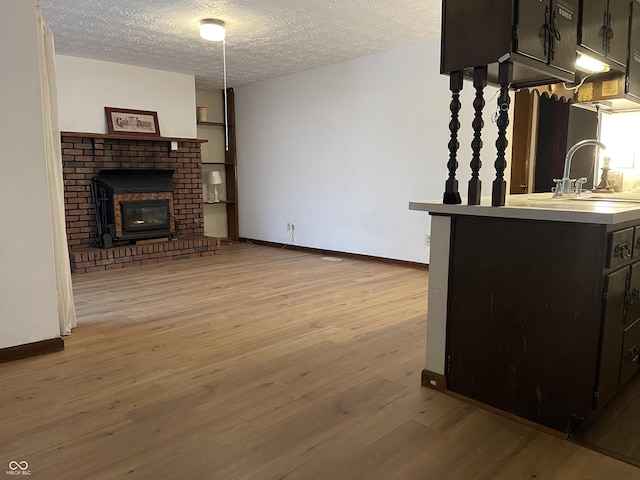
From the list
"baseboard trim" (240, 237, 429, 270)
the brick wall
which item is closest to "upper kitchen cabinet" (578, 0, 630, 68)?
"baseboard trim" (240, 237, 429, 270)

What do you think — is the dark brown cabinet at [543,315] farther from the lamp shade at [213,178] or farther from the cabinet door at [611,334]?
the lamp shade at [213,178]

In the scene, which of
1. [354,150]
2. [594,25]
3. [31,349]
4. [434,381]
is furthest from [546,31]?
[354,150]

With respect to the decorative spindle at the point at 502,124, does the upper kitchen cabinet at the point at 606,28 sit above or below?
above

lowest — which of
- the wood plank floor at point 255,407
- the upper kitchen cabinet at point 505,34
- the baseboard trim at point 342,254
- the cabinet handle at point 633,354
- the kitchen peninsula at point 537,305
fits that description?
the wood plank floor at point 255,407

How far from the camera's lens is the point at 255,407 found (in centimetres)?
200

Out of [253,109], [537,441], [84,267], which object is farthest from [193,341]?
[253,109]

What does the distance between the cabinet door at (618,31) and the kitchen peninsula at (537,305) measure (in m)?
1.40

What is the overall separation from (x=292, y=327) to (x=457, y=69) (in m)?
1.84

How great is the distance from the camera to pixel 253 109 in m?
6.68

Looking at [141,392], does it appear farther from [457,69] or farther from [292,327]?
[457,69]

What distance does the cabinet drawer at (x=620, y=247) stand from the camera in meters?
1.66

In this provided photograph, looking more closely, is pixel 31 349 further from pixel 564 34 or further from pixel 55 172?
pixel 564 34

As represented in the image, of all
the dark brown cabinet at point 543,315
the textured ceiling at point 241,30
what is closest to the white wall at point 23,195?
the textured ceiling at point 241,30

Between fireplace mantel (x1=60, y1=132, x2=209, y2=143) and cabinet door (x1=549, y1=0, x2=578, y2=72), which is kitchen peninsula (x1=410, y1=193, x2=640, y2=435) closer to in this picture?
cabinet door (x1=549, y1=0, x2=578, y2=72)
